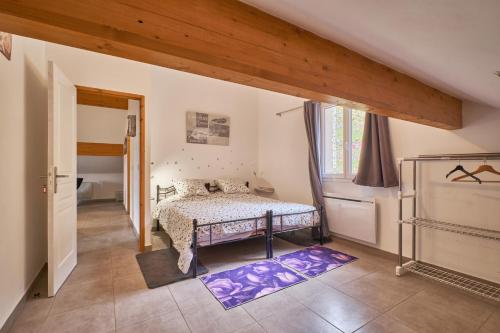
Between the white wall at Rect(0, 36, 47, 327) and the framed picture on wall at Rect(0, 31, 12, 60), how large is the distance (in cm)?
5

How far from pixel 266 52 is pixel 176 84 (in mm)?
3460

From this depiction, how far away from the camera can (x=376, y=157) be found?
8.99 feet

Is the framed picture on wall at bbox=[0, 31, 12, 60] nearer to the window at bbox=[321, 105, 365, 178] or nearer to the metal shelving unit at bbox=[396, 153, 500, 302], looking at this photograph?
the metal shelving unit at bbox=[396, 153, 500, 302]

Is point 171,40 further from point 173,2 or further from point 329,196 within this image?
point 329,196

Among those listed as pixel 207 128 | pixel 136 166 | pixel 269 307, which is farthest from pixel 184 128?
pixel 269 307

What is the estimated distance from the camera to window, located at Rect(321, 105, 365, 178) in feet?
10.3

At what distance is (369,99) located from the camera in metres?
1.40

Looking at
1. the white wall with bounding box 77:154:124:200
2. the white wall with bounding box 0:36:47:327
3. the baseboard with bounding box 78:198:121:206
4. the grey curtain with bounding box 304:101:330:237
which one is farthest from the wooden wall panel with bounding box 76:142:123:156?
the grey curtain with bounding box 304:101:330:237

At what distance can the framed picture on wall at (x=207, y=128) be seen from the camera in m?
4.20

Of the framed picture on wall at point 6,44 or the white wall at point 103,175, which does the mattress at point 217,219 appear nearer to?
the framed picture on wall at point 6,44

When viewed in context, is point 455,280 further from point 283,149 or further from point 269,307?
point 283,149

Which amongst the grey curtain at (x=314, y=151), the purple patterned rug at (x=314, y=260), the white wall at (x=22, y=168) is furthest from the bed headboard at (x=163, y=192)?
the grey curtain at (x=314, y=151)

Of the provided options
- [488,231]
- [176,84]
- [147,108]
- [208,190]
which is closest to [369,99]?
[488,231]

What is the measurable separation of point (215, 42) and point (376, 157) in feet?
8.15
